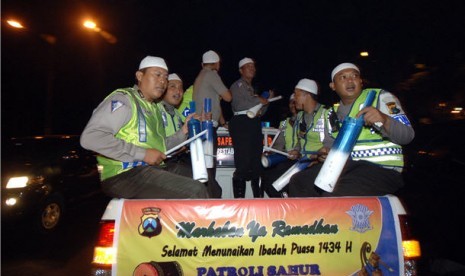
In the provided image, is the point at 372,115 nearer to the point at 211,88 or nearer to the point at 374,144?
the point at 374,144

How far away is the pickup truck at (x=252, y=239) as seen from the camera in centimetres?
240

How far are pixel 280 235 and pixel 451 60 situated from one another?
675cm

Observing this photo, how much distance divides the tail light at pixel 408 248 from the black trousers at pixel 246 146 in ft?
8.22

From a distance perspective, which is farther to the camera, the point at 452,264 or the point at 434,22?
the point at 434,22

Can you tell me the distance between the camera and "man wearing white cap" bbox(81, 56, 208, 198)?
10.1ft

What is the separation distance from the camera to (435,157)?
5.49 metres

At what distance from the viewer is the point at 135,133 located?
3.36m

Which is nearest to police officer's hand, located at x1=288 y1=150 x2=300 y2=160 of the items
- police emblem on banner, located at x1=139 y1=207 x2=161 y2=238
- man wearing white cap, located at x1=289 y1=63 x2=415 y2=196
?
man wearing white cap, located at x1=289 y1=63 x2=415 y2=196

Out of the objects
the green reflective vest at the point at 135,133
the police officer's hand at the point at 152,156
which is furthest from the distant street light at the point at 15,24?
the police officer's hand at the point at 152,156

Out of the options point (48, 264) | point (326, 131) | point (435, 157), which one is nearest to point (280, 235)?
point (326, 131)

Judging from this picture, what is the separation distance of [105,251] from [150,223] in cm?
34

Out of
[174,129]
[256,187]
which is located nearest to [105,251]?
Answer: [174,129]

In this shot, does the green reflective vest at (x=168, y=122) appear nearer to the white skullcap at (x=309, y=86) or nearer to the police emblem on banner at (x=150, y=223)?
the white skullcap at (x=309, y=86)

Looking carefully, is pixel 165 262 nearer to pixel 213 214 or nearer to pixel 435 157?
pixel 213 214
